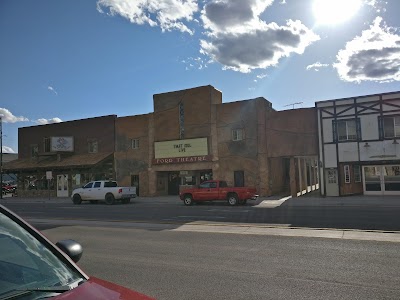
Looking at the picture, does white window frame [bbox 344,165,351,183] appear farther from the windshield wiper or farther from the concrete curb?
the windshield wiper

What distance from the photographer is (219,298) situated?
5402 millimetres

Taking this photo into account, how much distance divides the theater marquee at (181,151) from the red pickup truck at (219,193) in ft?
25.1

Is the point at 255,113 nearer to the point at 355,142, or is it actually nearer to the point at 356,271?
the point at 355,142

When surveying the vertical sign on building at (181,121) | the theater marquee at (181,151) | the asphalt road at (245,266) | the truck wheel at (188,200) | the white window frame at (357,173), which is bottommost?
the asphalt road at (245,266)

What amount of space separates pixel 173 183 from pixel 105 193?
9.01 metres

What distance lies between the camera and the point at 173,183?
36250 mm

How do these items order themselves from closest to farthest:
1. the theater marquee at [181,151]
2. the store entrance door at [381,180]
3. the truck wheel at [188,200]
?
1. the truck wheel at [188,200]
2. the store entrance door at [381,180]
3. the theater marquee at [181,151]

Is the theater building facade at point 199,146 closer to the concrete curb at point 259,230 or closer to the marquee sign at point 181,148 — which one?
the marquee sign at point 181,148

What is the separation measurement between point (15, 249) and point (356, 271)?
5915mm

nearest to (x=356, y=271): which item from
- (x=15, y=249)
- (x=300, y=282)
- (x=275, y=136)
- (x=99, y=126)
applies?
(x=300, y=282)

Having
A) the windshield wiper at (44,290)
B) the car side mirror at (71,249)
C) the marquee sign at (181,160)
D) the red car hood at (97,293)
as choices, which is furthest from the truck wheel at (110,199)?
the windshield wiper at (44,290)

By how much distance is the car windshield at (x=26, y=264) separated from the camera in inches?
96.7

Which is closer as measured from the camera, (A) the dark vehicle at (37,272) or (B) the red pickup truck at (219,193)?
(A) the dark vehicle at (37,272)

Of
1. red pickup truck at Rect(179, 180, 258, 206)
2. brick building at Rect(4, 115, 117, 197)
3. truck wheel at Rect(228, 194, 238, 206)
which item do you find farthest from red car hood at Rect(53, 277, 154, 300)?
brick building at Rect(4, 115, 117, 197)
